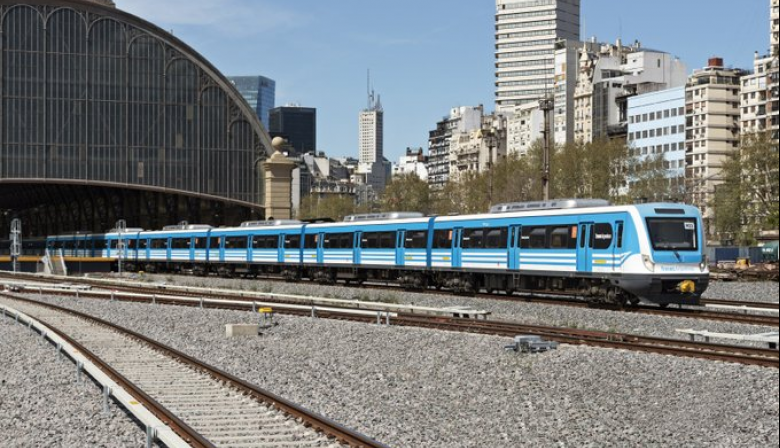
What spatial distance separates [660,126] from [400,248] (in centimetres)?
12402

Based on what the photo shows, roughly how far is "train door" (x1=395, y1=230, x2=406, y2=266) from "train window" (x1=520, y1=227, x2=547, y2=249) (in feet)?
32.1

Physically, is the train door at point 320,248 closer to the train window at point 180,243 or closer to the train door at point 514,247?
the train door at point 514,247

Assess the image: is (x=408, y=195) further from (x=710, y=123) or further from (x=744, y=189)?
(x=744, y=189)

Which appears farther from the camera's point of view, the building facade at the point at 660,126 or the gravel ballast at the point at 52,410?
the building facade at the point at 660,126

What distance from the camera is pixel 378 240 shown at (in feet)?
159

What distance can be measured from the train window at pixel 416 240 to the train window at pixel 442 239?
0.80 metres

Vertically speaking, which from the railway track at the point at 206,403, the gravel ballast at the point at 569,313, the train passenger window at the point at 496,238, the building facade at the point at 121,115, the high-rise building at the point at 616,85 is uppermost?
the high-rise building at the point at 616,85

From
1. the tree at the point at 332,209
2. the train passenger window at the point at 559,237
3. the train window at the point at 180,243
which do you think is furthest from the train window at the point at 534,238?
the tree at the point at 332,209

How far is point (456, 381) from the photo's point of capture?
787 inches

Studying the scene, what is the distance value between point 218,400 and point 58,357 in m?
8.42

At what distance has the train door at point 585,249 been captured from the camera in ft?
109

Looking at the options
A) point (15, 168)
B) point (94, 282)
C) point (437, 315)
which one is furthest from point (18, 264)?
point (437, 315)

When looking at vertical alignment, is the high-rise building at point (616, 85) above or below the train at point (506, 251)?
above

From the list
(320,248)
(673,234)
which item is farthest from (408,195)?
(673,234)
